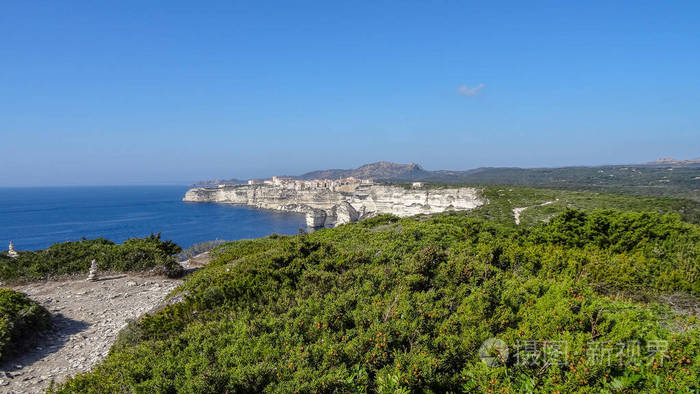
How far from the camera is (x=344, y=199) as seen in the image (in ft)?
323

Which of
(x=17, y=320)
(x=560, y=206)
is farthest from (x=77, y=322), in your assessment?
(x=560, y=206)

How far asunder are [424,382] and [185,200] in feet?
505

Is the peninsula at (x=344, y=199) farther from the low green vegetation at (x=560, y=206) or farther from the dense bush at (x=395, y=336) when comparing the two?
the dense bush at (x=395, y=336)

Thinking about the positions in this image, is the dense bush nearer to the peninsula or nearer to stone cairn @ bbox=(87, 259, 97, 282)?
stone cairn @ bbox=(87, 259, 97, 282)

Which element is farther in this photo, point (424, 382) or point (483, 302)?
point (483, 302)

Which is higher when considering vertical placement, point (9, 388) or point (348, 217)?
point (9, 388)

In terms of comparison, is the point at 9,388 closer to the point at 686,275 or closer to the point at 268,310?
the point at 268,310

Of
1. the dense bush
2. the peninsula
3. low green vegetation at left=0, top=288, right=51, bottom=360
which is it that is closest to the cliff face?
the peninsula

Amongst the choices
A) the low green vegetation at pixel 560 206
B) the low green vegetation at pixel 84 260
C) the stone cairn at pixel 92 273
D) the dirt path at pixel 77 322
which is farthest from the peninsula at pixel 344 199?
the stone cairn at pixel 92 273

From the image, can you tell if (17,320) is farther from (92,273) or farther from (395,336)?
(395,336)

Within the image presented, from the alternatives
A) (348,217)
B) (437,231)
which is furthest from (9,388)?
(348,217)

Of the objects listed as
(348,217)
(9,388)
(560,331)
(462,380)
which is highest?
(560,331)

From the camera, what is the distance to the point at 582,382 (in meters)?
3.66

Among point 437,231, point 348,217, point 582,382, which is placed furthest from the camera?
point 348,217
